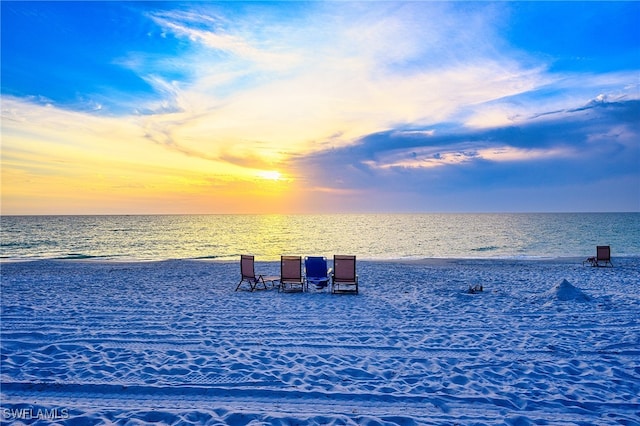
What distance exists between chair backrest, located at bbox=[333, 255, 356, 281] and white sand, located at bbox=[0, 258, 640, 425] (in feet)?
2.90

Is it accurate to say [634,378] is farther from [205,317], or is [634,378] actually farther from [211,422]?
[205,317]

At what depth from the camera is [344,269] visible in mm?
9953

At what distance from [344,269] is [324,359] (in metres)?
5.02

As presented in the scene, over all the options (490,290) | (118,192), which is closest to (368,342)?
(490,290)

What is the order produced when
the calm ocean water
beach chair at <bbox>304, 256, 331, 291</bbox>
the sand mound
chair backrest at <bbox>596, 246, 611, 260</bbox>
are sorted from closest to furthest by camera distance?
1. the sand mound
2. beach chair at <bbox>304, 256, 331, 291</bbox>
3. chair backrest at <bbox>596, 246, 611, 260</bbox>
4. the calm ocean water

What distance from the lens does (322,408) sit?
12.0ft

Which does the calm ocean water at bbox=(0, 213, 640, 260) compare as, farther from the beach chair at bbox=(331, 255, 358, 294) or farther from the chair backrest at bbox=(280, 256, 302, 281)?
the chair backrest at bbox=(280, 256, 302, 281)

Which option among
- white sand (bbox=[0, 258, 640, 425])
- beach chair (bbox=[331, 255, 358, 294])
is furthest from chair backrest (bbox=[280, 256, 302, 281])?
white sand (bbox=[0, 258, 640, 425])

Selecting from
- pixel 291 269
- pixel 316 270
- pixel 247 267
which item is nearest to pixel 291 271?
pixel 291 269

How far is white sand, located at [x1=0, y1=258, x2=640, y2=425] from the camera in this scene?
11.9 ft

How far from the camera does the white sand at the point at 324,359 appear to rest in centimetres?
362

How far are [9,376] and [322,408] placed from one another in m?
3.75

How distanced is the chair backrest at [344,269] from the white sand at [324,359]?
2.90ft

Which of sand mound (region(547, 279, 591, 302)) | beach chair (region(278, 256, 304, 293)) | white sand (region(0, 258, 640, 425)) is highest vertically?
beach chair (region(278, 256, 304, 293))
